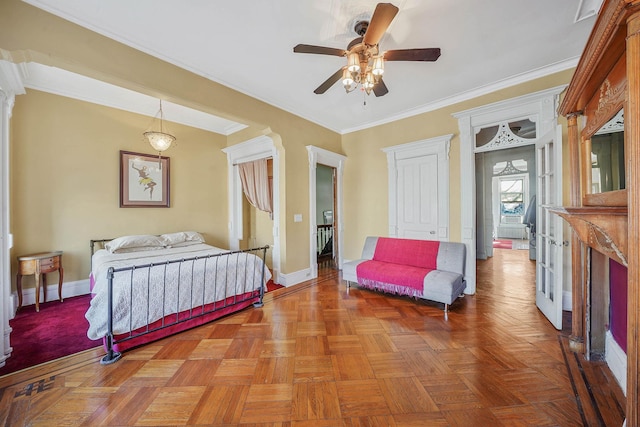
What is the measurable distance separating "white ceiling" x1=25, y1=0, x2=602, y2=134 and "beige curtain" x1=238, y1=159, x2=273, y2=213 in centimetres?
154

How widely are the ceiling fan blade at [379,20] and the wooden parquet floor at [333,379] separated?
2.45 m

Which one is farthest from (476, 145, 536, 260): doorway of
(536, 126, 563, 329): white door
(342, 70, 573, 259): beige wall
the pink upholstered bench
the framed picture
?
the framed picture

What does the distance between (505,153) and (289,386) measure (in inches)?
276

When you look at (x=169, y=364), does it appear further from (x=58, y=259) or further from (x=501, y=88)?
(x=501, y=88)

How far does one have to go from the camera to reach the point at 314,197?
4.36 meters

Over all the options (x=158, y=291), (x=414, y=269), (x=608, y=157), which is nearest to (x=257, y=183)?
(x=158, y=291)

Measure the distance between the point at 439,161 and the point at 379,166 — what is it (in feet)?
3.52

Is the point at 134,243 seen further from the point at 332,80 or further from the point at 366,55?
the point at 366,55

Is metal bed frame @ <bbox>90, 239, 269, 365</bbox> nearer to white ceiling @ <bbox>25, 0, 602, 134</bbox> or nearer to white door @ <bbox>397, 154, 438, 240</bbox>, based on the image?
white ceiling @ <bbox>25, 0, 602, 134</bbox>

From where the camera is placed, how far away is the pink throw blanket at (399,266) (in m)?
3.04

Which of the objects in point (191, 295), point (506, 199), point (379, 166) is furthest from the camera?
point (506, 199)

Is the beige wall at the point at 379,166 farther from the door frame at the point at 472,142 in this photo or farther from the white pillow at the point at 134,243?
the white pillow at the point at 134,243

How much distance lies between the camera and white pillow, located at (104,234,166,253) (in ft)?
11.1

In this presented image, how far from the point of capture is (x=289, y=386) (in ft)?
5.43
